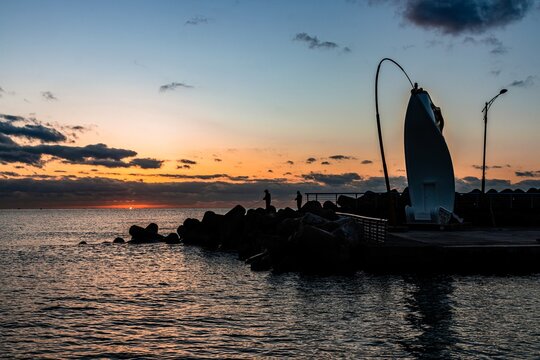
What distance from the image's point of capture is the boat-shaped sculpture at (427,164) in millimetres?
41500

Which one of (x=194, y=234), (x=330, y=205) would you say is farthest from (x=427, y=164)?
(x=194, y=234)

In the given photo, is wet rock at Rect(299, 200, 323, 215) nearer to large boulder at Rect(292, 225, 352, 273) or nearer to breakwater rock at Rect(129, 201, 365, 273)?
breakwater rock at Rect(129, 201, 365, 273)

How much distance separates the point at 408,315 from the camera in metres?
19.5

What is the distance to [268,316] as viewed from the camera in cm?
2008

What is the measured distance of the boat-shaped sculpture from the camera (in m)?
41.5

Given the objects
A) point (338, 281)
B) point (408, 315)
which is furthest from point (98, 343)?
point (338, 281)

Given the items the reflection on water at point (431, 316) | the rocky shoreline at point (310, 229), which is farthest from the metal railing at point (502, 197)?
the reflection on water at point (431, 316)

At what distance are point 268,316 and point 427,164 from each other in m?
26.0

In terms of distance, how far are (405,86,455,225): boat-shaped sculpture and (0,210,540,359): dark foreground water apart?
1574 cm

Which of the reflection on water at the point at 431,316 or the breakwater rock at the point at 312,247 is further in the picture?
the breakwater rock at the point at 312,247

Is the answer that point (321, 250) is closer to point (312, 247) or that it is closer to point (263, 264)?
point (312, 247)

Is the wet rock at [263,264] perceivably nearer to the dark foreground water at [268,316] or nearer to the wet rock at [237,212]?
the dark foreground water at [268,316]

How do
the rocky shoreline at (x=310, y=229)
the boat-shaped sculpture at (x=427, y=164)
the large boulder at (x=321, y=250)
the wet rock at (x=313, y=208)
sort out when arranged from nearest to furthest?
the large boulder at (x=321, y=250) → the rocky shoreline at (x=310, y=229) → the wet rock at (x=313, y=208) → the boat-shaped sculpture at (x=427, y=164)

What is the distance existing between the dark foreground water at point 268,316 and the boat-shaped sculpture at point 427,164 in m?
15.7
